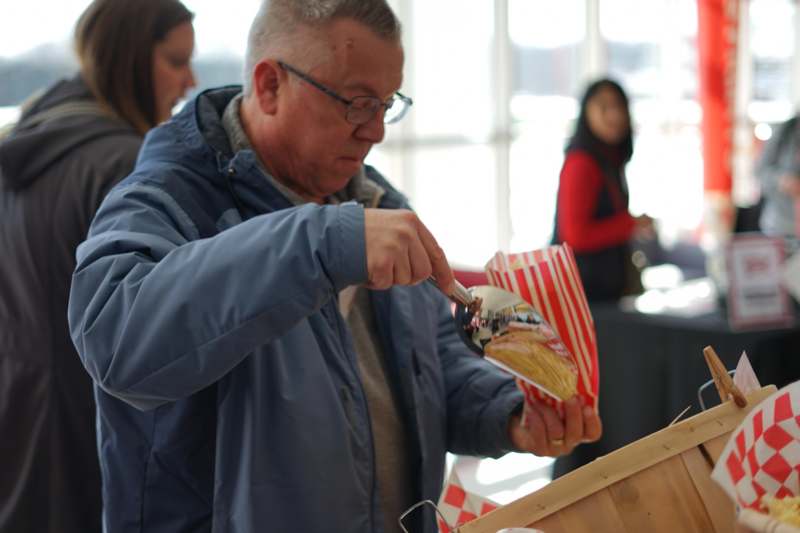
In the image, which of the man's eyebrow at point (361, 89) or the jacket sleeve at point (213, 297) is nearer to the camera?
the jacket sleeve at point (213, 297)

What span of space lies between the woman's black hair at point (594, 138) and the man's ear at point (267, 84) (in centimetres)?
287

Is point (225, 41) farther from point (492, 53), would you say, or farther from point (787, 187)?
A: point (787, 187)

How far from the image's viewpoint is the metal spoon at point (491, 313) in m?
1.27

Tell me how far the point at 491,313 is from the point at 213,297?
1.38 feet

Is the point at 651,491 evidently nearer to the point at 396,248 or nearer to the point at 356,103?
the point at 396,248

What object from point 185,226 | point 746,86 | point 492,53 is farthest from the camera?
point 746,86

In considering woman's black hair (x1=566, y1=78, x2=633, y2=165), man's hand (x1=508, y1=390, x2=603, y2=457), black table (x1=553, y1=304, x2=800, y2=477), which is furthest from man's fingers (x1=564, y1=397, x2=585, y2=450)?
woman's black hair (x1=566, y1=78, x2=633, y2=165)

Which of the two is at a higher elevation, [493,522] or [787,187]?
[493,522]

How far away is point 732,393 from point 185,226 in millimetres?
670

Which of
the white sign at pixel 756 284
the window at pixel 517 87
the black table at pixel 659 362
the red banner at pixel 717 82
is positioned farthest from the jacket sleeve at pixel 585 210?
the red banner at pixel 717 82

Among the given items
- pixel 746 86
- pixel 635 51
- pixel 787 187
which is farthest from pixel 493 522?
pixel 746 86

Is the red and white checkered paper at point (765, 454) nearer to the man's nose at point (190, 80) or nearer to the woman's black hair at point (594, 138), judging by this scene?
the man's nose at point (190, 80)

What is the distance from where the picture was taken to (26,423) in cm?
174

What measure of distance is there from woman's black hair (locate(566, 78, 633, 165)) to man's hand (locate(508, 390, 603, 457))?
273 cm
